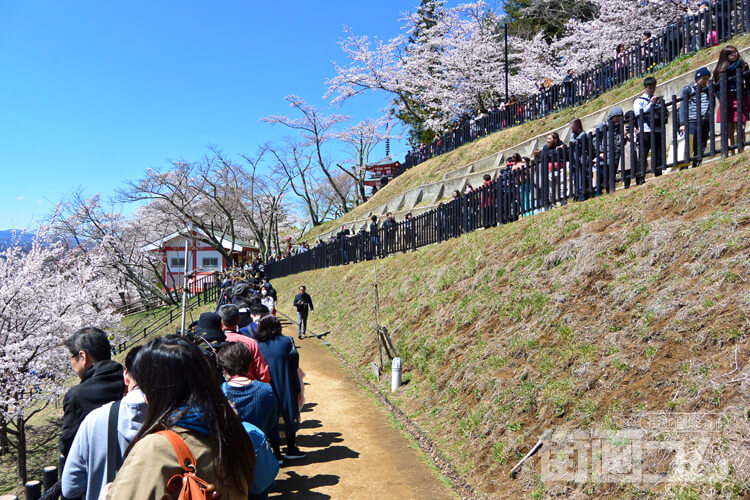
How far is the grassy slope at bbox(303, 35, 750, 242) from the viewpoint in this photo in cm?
1388

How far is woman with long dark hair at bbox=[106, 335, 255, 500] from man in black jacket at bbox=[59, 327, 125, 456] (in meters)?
1.49

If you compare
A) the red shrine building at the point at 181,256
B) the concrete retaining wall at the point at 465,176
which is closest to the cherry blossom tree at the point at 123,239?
the red shrine building at the point at 181,256

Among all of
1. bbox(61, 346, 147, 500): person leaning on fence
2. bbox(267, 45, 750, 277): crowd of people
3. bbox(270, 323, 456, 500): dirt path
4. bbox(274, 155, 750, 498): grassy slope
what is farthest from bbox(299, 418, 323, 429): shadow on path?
bbox(267, 45, 750, 277): crowd of people

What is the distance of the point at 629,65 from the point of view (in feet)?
56.7

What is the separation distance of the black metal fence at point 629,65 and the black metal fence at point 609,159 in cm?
434

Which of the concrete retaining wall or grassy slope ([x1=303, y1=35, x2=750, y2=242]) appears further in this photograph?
the concrete retaining wall

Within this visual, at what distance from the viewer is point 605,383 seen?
435 centimetres

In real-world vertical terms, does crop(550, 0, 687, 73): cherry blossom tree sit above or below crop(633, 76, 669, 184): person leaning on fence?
above

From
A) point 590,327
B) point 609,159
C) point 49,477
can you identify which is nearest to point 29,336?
point 49,477

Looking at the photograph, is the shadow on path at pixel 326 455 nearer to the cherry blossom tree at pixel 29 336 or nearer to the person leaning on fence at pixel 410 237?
the person leaning on fence at pixel 410 237

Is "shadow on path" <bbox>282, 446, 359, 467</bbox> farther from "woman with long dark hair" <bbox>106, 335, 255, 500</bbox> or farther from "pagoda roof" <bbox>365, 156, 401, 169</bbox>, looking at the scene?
"pagoda roof" <bbox>365, 156, 401, 169</bbox>

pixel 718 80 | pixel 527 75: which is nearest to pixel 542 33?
pixel 527 75

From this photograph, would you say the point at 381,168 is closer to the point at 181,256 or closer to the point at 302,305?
the point at 181,256

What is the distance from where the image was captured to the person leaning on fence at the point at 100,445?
7.80ft
